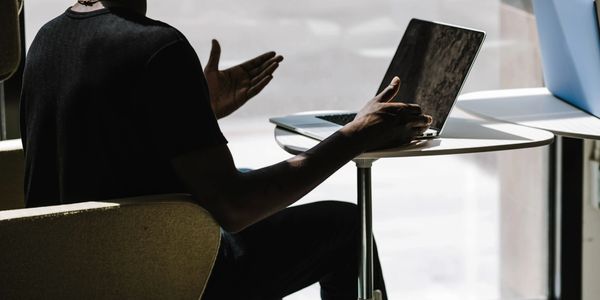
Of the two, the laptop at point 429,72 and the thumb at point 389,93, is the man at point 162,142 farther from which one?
the laptop at point 429,72

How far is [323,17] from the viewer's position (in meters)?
3.23

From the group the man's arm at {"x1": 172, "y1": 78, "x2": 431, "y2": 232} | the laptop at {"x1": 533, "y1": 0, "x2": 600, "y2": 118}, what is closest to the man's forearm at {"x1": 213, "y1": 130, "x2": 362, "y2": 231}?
the man's arm at {"x1": 172, "y1": 78, "x2": 431, "y2": 232}

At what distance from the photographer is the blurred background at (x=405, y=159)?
3176mm

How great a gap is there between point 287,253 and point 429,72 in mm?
526

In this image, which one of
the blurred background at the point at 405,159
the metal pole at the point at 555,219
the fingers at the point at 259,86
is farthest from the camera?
the metal pole at the point at 555,219

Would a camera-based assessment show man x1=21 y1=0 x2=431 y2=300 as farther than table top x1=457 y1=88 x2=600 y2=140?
No

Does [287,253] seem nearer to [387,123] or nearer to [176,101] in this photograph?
[387,123]

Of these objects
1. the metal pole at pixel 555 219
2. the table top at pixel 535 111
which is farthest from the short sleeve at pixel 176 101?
the metal pole at pixel 555 219

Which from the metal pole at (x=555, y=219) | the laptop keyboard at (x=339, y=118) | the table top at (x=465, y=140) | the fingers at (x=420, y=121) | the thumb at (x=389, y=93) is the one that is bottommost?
the metal pole at (x=555, y=219)

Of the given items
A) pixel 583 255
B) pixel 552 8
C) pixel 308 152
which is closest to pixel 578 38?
pixel 552 8

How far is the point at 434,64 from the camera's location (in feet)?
7.72

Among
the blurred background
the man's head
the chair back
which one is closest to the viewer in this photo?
the man's head

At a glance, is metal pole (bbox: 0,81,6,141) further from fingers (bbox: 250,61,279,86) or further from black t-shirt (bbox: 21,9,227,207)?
black t-shirt (bbox: 21,9,227,207)

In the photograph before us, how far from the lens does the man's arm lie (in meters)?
1.87
